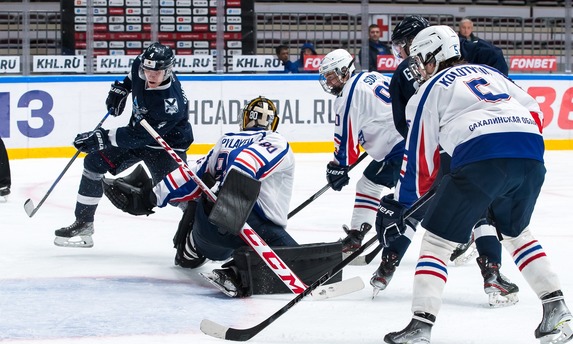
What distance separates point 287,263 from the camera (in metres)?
4.07

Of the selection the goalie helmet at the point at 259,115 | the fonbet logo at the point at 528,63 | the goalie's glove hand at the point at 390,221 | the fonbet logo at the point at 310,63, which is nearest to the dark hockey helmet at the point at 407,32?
the goalie helmet at the point at 259,115

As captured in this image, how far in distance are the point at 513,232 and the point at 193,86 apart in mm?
6513

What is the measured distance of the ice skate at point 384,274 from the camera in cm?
408

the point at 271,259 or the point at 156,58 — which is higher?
the point at 156,58

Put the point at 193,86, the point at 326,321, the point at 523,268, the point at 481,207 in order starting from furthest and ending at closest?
the point at 193,86 < the point at 326,321 < the point at 523,268 < the point at 481,207

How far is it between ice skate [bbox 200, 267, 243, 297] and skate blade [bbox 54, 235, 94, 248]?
136 centimetres

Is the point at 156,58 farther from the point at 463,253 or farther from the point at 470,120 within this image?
the point at 470,120

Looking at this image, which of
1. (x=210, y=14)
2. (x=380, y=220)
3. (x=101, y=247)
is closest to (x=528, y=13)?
(x=210, y=14)

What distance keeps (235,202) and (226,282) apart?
332mm

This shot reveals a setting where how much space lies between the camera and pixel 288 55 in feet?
32.7

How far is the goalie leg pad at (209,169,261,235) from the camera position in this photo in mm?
3857

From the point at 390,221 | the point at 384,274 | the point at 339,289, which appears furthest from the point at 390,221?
the point at 384,274

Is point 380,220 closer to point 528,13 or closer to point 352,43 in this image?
point 352,43

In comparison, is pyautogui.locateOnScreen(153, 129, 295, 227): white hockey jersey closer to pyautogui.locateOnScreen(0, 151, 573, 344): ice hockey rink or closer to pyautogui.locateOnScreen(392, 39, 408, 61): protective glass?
pyautogui.locateOnScreen(0, 151, 573, 344): ice hockey rink
